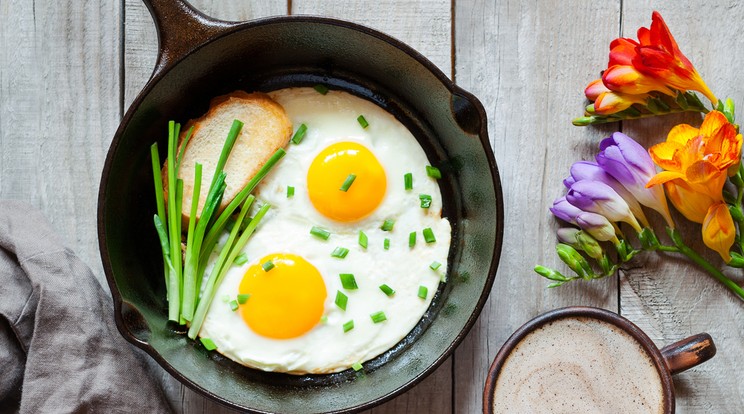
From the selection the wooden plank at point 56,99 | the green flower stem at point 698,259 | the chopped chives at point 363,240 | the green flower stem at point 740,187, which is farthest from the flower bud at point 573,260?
the wooden plank at point 56,99

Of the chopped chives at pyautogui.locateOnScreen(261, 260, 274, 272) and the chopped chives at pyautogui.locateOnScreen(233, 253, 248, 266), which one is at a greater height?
the chopped chives at pyautogui.locateOnScreen(233, 253, 248, 266)

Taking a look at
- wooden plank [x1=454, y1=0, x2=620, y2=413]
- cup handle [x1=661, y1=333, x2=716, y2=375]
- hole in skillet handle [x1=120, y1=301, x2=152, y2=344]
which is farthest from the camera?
wooden plank [x1=454, y1=0, x2=620, y2=413]

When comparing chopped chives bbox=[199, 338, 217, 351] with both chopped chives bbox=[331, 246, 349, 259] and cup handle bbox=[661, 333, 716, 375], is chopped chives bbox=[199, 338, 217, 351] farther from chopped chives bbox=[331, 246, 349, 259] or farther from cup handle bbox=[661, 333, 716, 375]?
cup handle bbox=[661, 333, 716, 375]

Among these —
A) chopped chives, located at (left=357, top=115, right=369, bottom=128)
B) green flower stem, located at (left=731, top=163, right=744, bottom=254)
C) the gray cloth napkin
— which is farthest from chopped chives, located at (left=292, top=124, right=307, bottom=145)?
green flower stem, located at (left=731, top=163, right=744, bottom=254)

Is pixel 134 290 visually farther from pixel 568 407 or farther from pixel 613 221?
pixel 613 221

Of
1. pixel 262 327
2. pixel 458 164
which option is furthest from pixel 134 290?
pixel 458 164
